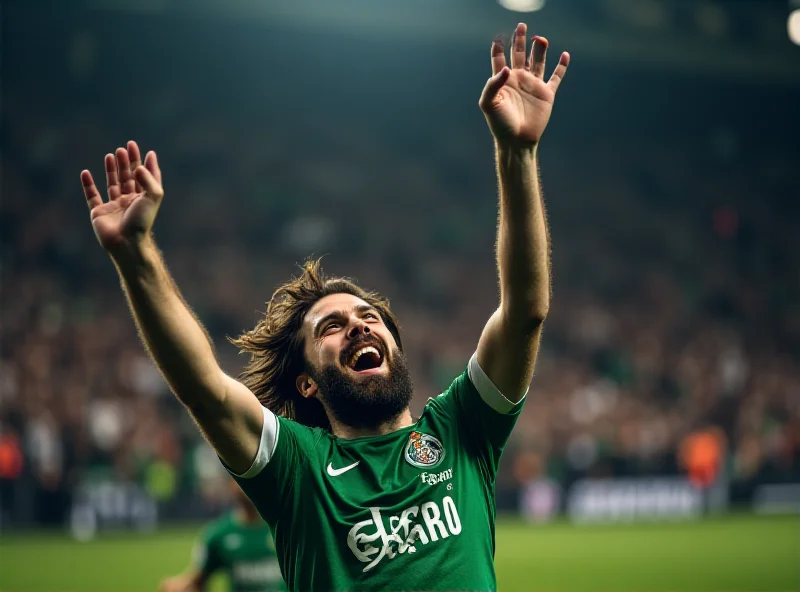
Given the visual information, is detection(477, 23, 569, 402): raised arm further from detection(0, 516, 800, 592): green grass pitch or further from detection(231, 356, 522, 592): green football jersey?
detection(0, 516, 800, 592): green grass pitch

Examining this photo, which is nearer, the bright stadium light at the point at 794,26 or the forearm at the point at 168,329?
the forearm at the point at 168,329

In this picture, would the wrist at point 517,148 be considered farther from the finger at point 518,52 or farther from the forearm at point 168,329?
the forearm at point 168,329

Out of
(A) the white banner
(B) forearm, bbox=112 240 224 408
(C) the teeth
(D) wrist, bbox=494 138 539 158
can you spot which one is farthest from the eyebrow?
(A) the white banner

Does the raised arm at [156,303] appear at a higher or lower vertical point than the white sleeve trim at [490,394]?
higher

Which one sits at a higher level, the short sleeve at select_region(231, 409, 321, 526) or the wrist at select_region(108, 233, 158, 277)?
the wrist at select_region(108, 233, 158, 277)

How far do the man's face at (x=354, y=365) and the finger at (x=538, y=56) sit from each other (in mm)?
1100

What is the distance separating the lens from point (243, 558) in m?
7.62

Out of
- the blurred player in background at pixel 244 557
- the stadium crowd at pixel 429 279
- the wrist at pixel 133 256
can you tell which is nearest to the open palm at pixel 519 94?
the wrist at pixel 133 256

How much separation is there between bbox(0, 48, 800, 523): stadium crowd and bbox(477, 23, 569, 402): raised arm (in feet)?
58.2

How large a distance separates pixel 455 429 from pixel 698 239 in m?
30.5

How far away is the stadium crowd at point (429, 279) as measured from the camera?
22406 mm

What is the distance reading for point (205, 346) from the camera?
328 cm

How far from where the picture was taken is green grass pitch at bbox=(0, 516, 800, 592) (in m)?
12.8

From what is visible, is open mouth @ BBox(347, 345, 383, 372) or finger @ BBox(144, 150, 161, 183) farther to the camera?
open mouth @ BBox(347, 345, 383, 372)
